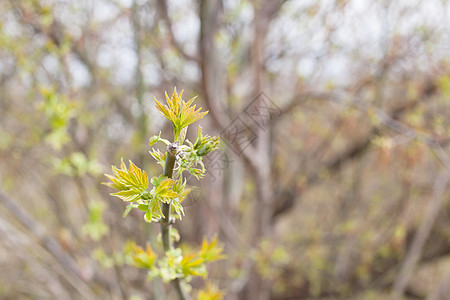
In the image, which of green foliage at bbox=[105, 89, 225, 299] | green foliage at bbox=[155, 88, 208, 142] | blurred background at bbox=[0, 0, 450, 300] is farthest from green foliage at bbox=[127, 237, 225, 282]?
blurred background at bbox=[0, 0, 450, 300]

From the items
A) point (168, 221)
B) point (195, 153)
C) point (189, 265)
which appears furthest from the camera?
point (189, 265)

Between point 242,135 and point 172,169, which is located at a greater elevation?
point 242,135

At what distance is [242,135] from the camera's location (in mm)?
1892

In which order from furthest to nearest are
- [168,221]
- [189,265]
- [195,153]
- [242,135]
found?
[242,135] < [189,265] < [168,221] < [195,153]

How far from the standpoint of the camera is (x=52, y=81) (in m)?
2.02

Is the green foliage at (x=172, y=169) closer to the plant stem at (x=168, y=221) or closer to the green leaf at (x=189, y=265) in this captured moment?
the plant stem at (x=168, y=221)

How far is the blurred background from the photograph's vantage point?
6.75 feet

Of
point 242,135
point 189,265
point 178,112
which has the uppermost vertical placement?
point 242,135

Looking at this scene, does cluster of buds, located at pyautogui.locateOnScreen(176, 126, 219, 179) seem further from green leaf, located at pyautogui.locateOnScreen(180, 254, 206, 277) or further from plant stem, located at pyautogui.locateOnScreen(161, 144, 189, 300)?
green leaf, located at pyautogui.locateOnScreen(180, 254, 206, 277)

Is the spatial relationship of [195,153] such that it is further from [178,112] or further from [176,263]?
[176,263]

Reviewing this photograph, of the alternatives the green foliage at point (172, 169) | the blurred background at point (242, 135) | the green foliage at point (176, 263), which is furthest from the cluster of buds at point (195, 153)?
the blurred background at point (242, 135)

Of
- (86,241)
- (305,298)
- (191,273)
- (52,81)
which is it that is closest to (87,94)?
(52,81)

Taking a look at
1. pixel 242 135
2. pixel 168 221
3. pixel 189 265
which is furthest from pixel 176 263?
pixel 242 135

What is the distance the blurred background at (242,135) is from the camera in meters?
2.06
